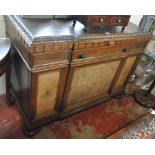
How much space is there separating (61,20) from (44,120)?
752 mm

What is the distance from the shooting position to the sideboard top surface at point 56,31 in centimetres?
99

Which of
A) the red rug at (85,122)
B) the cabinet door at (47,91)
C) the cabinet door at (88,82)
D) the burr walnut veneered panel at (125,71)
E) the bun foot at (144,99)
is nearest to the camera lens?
the cabinet door at (47,91)

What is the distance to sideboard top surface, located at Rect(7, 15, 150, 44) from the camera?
0.99 meters

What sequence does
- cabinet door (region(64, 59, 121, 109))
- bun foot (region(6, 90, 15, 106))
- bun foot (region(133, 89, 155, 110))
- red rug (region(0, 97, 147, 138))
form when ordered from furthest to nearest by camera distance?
bun foot (region(133, 89, 155, 110)) → bun foot (region(6, 90, 15, 106)) → red rug (region(0, 97, 147, 138)) → cabinet door (region(64, 59, 121, 109))

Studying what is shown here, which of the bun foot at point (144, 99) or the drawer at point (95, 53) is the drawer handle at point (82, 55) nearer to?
the drawer at point (95, 53)

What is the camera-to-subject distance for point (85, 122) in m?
1.57

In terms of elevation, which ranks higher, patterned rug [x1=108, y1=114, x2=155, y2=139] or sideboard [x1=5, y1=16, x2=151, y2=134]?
sideboard [x1=5, y1=16, x2=151, y2=134]

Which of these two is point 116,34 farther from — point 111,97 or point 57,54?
point 111,97

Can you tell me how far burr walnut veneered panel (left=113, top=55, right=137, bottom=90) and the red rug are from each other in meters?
0.21

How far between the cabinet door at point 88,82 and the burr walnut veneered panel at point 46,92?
10 cm

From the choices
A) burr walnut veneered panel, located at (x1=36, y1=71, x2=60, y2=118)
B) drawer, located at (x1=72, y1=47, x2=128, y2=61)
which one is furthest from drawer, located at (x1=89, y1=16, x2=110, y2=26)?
burr walnut veneered panel, located at (x1=36, y1=71, x2=60, y2=118)

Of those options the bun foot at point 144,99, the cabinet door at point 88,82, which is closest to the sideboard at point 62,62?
the cabinet door at point 88,82

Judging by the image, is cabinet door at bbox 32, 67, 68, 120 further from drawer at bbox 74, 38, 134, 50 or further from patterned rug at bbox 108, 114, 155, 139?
patterned rug at bbox 108, 114, 155, 139
